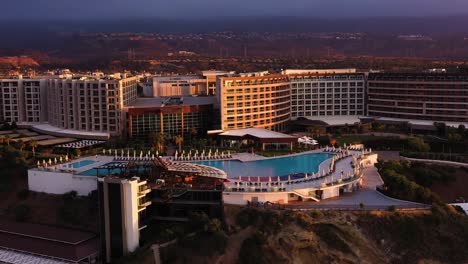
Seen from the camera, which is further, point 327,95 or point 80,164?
point 327,95

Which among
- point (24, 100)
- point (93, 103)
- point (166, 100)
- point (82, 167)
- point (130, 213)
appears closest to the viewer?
point (130, 213)

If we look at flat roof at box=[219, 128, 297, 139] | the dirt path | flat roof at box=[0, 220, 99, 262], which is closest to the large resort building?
flat roof at box=[219, 128, 297, 139]

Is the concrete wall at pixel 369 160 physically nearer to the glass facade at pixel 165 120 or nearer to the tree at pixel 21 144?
the glass facade at pixel 165 120

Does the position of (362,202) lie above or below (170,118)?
below

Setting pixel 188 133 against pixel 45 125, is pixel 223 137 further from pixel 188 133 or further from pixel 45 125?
pixel 45 125

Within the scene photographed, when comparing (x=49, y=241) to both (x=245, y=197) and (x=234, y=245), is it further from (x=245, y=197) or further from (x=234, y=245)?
(x=245, y=197)

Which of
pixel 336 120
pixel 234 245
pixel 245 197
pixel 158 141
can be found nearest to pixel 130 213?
pixel 234 245

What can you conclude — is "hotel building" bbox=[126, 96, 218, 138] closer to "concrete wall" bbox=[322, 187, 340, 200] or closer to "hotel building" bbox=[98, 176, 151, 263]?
"hotel building" bbox=[98, 176, 151, 263]

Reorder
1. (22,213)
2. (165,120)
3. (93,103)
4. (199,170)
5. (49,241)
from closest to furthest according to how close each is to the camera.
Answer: (49,241) < (199,170) < (22,213) < (165,120) < (93,103)
